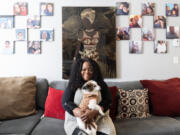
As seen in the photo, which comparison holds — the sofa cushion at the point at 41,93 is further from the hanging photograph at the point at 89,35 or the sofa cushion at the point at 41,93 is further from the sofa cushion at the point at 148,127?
the sofa cushion at the point at 148,127

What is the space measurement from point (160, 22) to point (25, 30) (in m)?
1.83

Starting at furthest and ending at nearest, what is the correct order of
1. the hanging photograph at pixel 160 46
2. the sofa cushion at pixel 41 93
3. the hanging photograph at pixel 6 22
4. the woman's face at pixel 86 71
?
1. the hanging photograph at pixel 160 46
2. the hanging photograph at pixel 6 22
3. the sofa cushion at pixel 41 93
4. the woman's face at pixel 86 71

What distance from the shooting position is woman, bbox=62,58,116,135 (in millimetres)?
1355

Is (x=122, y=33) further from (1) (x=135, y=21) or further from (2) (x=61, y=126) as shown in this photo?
(2) (x=61, y=126)

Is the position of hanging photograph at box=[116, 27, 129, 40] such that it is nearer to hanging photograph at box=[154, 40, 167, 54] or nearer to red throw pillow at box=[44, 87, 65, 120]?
hanging photograph at box=[154, 40, 167, 54]

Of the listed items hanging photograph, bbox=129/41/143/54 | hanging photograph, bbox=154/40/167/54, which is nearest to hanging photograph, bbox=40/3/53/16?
hanging photograph, bbox=129/41/143/54

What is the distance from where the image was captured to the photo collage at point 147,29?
2254 millimetres

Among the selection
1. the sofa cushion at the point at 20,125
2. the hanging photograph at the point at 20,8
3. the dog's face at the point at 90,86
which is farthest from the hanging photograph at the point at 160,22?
the sofa cushion at the point at 20,125

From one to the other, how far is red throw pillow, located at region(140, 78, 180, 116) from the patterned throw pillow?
117 mm

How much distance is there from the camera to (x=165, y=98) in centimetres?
188

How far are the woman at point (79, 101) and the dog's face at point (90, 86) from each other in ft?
0.20

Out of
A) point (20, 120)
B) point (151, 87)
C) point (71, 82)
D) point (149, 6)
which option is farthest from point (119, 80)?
point (20, 120)

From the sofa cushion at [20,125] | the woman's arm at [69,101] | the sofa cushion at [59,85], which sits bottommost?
the sofa cushion at [20,125]

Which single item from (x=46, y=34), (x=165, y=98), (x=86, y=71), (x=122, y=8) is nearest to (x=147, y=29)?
(x=122, y=8)
